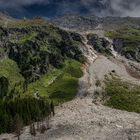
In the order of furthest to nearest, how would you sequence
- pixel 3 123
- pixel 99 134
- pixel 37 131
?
pixel 3 123
pixel 37 131
pixel 99 134

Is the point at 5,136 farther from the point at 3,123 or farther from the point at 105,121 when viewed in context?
the point at 105,121

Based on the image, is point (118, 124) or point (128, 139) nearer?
point (128, 139)

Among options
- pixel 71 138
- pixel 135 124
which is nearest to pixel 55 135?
pixel 71 138

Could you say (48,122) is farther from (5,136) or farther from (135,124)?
(135,124)

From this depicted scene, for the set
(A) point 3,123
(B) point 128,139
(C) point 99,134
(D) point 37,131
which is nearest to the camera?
(B) point 128,139

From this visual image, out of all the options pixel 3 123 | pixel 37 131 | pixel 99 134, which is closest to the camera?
pixel 99 134

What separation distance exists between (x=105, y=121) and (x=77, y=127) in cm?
1804

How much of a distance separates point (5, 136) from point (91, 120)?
45.4m

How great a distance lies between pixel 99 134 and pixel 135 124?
26.2m

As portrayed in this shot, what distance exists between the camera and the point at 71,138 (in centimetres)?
16488

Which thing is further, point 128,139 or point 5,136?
point 5,136

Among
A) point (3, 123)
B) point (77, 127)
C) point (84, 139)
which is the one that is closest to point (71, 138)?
point (84, 139)

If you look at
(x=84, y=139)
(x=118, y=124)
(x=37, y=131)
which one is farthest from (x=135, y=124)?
(x=37, y=131)

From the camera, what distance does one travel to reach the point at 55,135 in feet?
566
